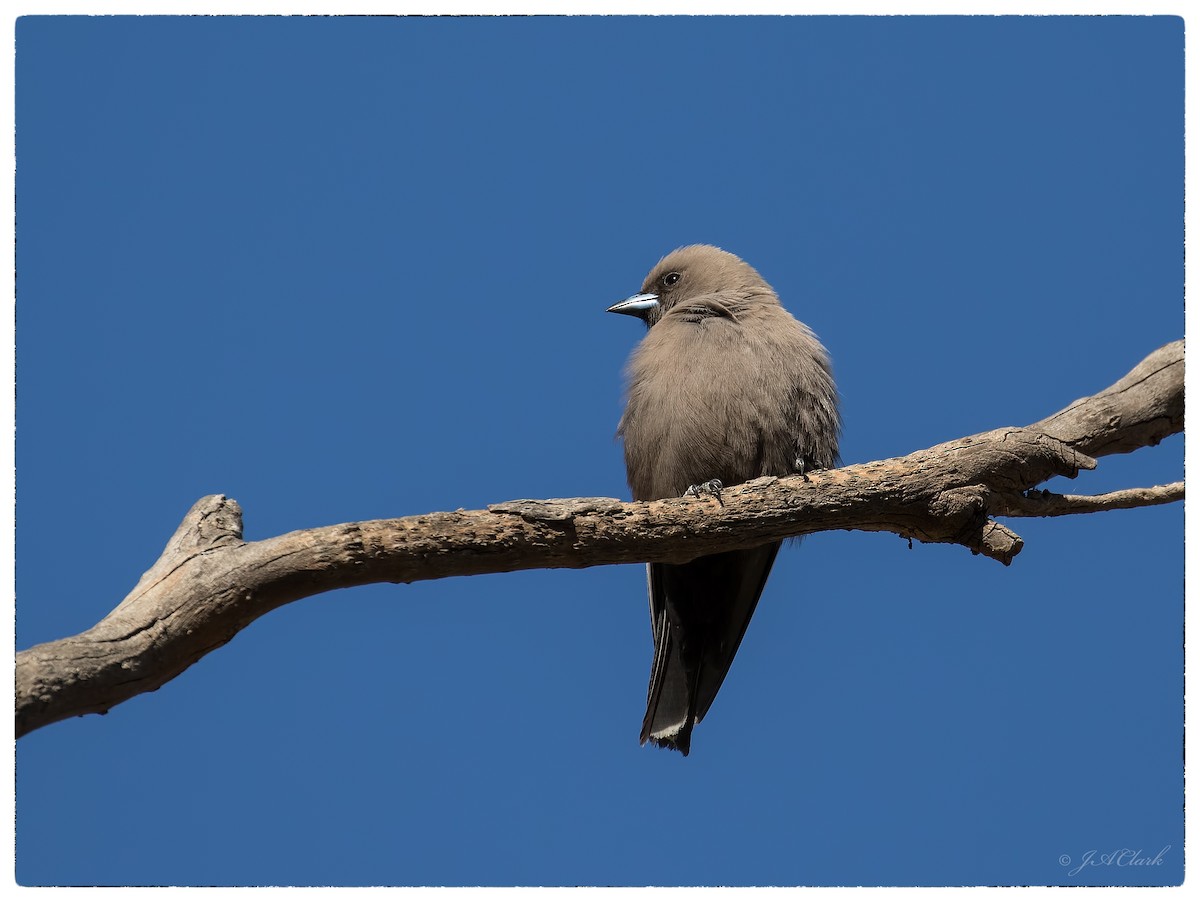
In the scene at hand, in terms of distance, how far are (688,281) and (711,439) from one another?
1.58m

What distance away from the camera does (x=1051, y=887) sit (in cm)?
482

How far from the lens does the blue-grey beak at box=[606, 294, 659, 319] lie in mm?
7449

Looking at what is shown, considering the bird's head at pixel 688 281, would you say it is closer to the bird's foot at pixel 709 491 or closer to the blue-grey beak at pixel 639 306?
the blue-grey beak at pixel 639 306

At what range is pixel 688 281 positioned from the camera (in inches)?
286

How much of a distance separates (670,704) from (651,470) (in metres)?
1.17

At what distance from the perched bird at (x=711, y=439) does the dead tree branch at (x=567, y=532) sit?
874 millimetres

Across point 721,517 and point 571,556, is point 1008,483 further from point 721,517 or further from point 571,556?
point 571,556

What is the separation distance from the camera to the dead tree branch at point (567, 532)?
4258 mm

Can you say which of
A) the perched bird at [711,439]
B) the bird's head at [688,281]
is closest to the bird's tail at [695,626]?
the perched bird at [711,439]

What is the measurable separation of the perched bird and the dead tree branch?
874 millimetres

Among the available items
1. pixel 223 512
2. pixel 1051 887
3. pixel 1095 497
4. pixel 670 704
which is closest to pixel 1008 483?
pixel 1095 497

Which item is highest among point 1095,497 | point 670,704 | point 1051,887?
point 1095,497

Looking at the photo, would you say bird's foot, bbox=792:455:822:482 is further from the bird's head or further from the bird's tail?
the bird's head

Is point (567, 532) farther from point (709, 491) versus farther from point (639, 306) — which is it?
point (639, 306)
